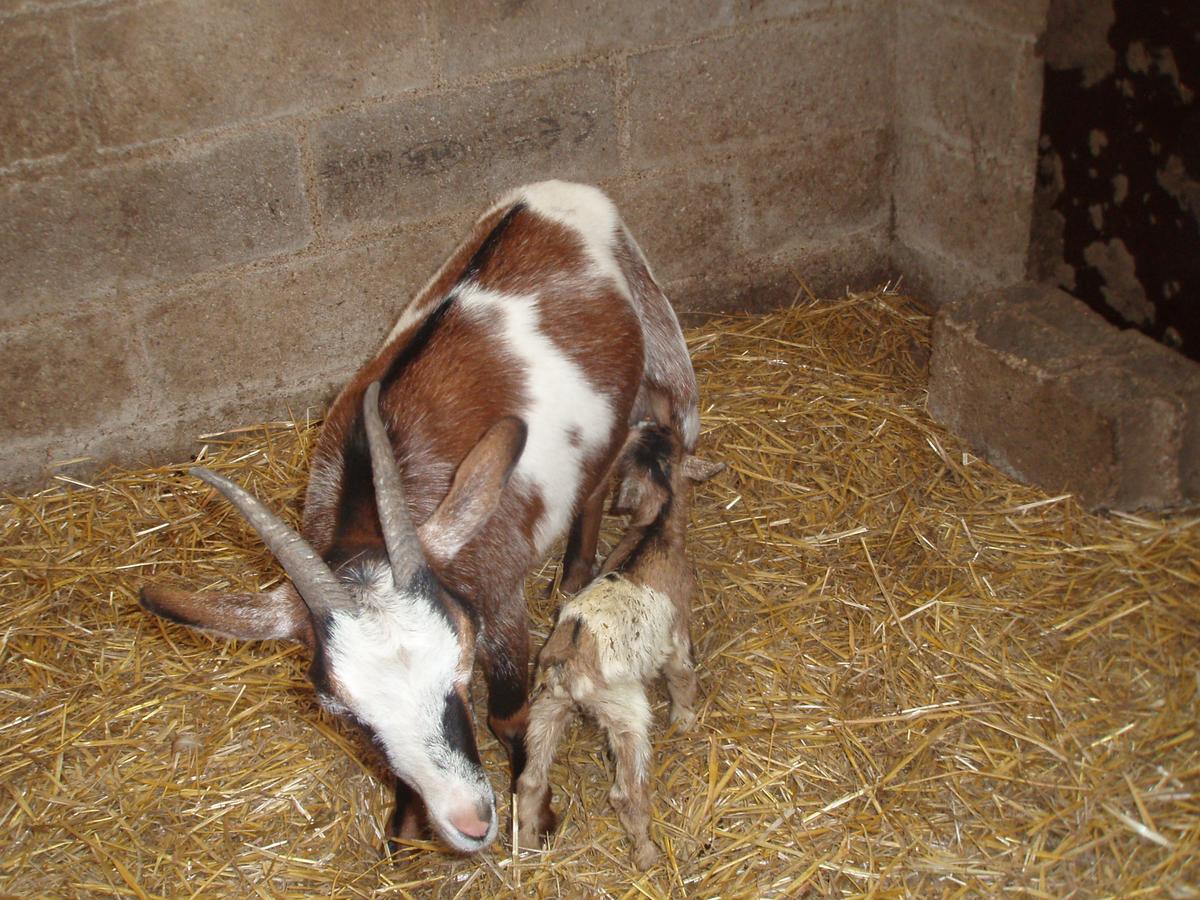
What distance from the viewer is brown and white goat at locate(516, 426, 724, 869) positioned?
2852 millimetres

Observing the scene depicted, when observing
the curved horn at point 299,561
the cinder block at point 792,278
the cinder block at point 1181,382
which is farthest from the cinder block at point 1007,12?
the curved horn at point 299,561

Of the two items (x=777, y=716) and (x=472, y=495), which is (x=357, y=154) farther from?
(x=777, y=716)

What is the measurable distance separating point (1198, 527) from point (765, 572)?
126 cm

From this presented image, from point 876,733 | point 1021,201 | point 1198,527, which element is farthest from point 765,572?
point 1021,201

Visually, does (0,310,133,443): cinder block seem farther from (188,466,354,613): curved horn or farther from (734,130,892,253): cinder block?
(734,130,892,253): cinder block

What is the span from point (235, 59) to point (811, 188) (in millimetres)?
2325

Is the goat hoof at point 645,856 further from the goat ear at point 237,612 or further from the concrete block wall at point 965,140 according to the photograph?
the concrete block wall at point 965,140

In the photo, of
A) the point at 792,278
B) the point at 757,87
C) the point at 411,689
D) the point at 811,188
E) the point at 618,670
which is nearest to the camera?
the point at 411,689

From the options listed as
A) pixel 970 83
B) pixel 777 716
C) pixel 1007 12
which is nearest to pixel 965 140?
pixel 970 83

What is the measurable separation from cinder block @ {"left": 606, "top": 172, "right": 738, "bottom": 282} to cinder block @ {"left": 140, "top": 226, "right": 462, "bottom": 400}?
745 mm

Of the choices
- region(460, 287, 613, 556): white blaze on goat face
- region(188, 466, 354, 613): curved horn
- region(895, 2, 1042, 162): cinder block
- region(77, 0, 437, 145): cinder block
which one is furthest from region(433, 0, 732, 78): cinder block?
region(188, 466, 354, 613): curved horn

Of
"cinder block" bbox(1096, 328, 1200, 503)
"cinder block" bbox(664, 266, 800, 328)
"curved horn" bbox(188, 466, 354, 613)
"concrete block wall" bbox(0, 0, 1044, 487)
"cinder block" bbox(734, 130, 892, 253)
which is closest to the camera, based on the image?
"curved horn" bbox(188, 466, 354, 613)

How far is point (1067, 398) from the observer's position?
A: 11.8ft

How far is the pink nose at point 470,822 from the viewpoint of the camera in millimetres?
2514
